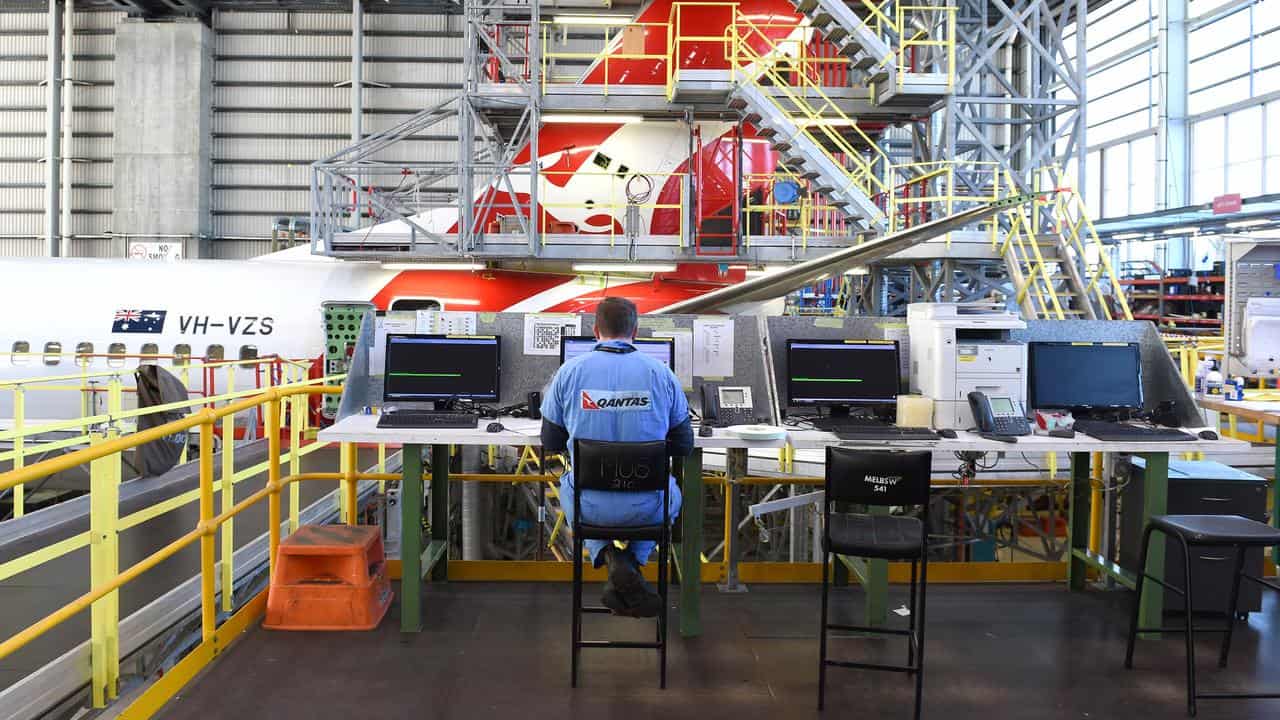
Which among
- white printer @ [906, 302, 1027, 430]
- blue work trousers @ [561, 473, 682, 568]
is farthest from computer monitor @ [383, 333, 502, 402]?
white printer @ [906, 302, 1027, 430]

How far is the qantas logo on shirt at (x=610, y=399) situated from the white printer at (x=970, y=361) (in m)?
2.36

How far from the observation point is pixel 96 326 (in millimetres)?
14078

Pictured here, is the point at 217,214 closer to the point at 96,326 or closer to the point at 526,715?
the point at 96,326

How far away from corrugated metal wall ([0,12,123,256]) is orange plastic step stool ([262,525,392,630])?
2687 cm

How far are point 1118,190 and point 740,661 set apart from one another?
24.1 meters

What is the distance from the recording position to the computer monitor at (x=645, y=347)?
19.3 ft

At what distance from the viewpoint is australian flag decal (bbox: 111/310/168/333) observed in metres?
14.0

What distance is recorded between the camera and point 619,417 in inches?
168

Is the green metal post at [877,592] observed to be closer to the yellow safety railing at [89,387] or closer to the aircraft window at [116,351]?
the yellow safety railing at [89,387]

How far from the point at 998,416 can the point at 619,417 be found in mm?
2616

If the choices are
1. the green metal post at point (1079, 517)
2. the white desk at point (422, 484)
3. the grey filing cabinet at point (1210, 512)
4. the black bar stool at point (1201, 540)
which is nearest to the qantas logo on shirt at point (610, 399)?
the white desk at point (422, 484)

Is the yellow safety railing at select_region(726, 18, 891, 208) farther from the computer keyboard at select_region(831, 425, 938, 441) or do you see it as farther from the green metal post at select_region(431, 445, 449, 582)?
the green metal post at select_region(431, 445, 449, 582)

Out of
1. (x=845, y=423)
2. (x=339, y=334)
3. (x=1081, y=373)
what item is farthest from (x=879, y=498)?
(x=339, y=334)

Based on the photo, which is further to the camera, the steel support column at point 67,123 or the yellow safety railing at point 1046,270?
the steel support column at point 67,123
